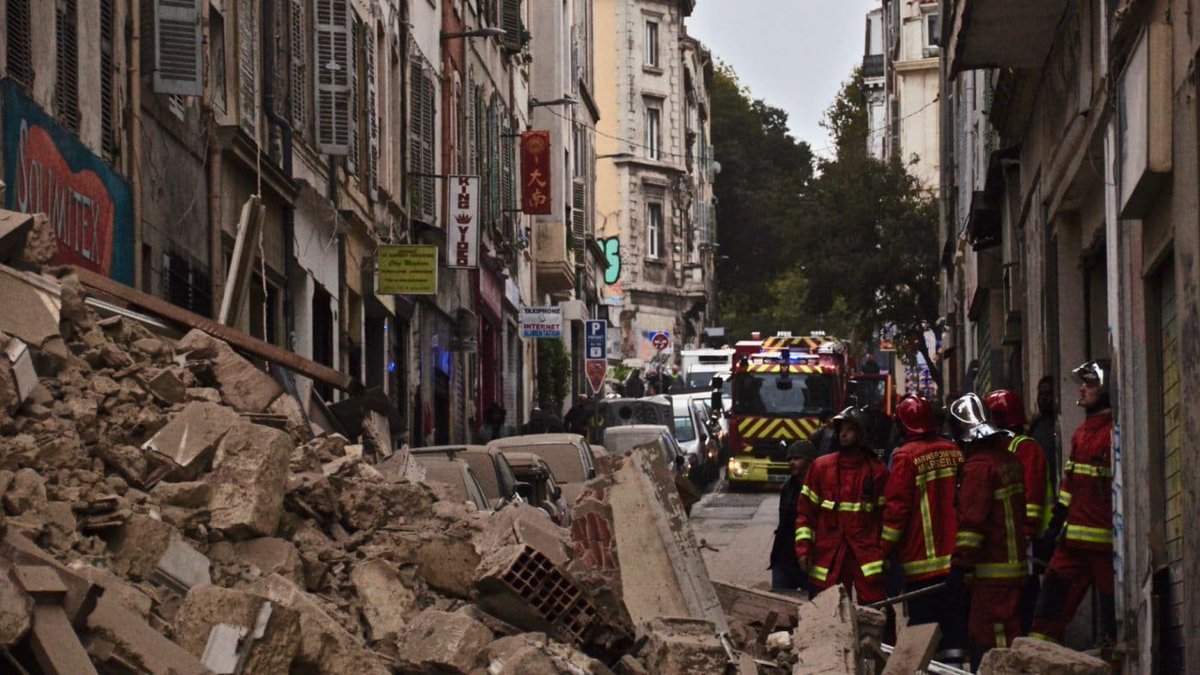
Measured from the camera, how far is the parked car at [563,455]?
22.2 meters

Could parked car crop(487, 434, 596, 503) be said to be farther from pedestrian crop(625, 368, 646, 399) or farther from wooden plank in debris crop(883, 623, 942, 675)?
pedestrian crop(625, 368, 646, 399)

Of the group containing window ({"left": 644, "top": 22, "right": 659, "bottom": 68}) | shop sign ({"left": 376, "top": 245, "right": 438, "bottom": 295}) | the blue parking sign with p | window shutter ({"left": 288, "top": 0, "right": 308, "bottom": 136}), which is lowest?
the blue parking sign with p

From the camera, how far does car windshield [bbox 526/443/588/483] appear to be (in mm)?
22188

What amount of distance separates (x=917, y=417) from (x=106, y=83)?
6210 mm

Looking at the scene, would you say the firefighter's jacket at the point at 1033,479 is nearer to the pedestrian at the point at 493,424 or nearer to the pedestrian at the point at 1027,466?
the pedestrian at the point at 1027,466

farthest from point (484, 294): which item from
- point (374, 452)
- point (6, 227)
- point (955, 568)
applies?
point (6, 227)

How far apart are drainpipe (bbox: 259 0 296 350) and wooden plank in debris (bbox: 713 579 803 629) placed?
10.2 meters

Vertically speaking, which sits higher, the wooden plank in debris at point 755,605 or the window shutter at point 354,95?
the window shutter at point 354,95

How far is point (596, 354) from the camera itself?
44875 mm

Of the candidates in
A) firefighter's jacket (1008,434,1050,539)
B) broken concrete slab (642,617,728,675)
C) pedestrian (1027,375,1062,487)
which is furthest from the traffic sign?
broken concrete slab (642,617,728,675)

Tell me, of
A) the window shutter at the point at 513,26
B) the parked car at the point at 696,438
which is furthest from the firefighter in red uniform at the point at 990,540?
the window shutter at the point at 513,26

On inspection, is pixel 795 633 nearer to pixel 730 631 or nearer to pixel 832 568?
pixel 730 631

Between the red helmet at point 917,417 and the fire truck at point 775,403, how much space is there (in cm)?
2635

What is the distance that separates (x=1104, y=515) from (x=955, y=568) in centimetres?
113
